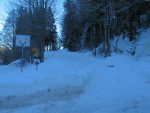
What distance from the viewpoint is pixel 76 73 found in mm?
21766

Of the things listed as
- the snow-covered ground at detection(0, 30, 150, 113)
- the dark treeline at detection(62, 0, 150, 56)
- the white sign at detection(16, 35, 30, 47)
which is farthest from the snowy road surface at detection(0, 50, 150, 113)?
the dark treeline at detection(62, 0, 150, 56)

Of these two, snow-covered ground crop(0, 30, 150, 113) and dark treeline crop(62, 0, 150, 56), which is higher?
dark treeline crop(62, 0, 150, 56)

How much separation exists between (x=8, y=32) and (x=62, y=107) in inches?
2282

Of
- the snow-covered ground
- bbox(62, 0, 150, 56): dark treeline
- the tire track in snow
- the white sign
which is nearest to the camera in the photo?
the snow-covered ground

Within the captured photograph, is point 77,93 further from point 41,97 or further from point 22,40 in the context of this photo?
point 22,40

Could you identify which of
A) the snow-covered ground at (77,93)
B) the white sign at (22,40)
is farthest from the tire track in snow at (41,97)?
the white sign at (22,40)

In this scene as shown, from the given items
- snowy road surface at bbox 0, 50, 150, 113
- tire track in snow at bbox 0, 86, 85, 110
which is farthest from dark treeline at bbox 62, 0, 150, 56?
tire track in snow at bbox 0, 86, 85, 110

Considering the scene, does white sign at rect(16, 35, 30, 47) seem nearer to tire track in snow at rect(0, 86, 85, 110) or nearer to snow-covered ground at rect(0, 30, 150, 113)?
snow-covered ground at rect(0, 30, 150, 113)

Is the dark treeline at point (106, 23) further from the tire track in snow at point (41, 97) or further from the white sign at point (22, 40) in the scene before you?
the tire track in snow at point (41, 97)

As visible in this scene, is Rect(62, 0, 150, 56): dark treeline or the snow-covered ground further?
Rect(62, 0, 150, 56): dark treeline

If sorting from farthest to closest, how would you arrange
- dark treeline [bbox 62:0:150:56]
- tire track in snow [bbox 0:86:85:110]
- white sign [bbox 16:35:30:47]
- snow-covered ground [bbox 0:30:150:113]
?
dark treeline [bbox 62:0:150:56], white sign [bbox 16:35:30:47], tire track in snow [bbox 0:86:85:110], snow-covered ground [bbox 0:30:150:113]

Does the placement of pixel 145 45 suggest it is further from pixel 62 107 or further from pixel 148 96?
pixel 62 107

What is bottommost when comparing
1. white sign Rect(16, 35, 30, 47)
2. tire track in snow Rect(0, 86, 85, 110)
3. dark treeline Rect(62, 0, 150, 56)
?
tire track in snow Rect(0, 86, 85, 110)

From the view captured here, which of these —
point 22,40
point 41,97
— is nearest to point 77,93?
point 41,97
